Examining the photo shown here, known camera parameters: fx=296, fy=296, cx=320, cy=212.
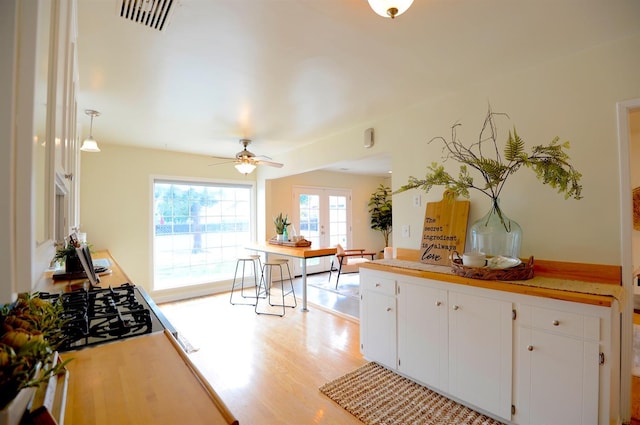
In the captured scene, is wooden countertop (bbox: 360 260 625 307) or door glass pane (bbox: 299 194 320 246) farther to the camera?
door glass pane (bbox: 299 194 320 246)

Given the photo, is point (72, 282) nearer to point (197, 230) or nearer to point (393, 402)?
point (393, 402)

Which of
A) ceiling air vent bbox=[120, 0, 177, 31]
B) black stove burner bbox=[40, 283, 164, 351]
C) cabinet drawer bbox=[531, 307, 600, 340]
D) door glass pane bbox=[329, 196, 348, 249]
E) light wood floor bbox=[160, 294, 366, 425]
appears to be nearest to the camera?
black stove burner bbox=[40, 283, 164, 351]

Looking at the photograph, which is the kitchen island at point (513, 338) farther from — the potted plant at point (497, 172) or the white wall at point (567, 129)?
the potted plant at point (497, 172)

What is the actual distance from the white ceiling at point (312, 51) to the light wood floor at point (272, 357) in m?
2.32

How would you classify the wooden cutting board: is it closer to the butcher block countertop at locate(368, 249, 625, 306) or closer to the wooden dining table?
the butcher block countertop at locate(368, 249, 625, 306)

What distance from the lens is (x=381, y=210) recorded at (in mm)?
7148

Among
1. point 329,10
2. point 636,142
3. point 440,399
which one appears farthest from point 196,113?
point 636,142

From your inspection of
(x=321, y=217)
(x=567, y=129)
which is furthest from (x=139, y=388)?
(x=321, y=217)

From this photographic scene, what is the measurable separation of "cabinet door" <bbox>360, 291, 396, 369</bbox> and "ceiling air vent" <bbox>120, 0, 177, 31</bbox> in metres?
2.31

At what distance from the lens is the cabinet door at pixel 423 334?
2.05 meters

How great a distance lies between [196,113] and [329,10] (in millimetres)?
1909

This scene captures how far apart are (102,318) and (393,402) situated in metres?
1.85

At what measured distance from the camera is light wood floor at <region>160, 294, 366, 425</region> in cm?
200

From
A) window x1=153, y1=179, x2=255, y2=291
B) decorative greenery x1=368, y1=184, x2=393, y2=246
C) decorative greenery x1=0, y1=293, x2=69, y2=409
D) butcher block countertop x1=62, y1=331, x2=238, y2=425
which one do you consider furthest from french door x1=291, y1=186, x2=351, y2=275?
decorative greenery x1=0, y1=293, x2=69, y2=409
